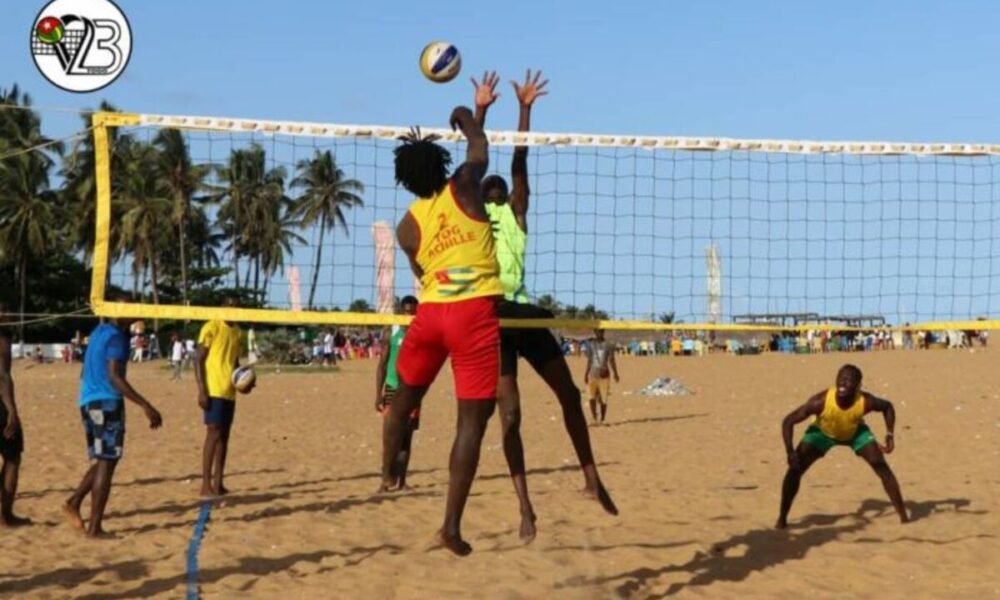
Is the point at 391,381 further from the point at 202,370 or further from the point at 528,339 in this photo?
the point at 528,339

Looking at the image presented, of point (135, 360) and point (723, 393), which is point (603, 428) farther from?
point (135, 360)

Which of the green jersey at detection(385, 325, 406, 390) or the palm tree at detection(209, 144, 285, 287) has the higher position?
the palm tree at detection(209, 144, 285, 287)

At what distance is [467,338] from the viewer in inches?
213

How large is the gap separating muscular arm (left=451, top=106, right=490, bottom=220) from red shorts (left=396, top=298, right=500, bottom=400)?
390 mm

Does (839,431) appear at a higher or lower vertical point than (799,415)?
lower

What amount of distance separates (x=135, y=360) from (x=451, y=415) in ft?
103

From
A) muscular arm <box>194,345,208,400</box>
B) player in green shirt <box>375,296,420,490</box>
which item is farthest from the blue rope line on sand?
player in green shirt <box>375,296,420,490</box>

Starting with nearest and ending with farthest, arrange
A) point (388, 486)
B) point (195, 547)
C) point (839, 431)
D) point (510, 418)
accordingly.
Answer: point (510, 418)
point (195, 547)
point (839, 431)
point (388, 486)

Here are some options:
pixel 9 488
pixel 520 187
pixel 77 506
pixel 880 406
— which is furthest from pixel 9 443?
pixel 880 406

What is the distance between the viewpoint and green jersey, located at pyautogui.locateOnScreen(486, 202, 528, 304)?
6727 millimetres

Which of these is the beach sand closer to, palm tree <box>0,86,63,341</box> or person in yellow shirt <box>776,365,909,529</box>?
person in yellow shirt <box>776,365,909,529</box>

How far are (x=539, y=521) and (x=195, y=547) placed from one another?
7.54 ft

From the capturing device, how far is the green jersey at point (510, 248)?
6727mm

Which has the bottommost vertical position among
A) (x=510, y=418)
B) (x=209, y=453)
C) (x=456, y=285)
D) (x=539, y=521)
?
(x=539, y=521)
